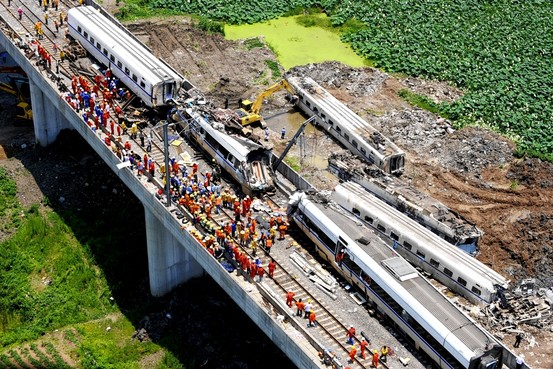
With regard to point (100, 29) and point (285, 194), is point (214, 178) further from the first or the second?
point (100, 29)

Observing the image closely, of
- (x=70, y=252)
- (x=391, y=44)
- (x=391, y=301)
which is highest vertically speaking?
(x=391, y=301)

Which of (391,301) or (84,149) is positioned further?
(84,149)

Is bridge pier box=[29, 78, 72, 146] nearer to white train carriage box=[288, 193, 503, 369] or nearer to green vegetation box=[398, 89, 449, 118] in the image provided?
white train carriage box=[288, 193, 503, 369]

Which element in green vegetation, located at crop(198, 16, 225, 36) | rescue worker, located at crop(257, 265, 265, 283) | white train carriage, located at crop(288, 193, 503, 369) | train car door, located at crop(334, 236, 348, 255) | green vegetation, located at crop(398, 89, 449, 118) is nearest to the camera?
white train carriage, located at crop(288, 193, 503, 369)

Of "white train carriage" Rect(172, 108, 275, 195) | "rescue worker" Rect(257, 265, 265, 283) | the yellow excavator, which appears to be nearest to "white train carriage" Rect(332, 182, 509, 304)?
"white train carriage" Rect(172, 108, 275, 195)

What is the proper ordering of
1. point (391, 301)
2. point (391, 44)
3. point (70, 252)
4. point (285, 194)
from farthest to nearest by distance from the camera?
point (391, 44), point (70, 252), point (285, 194), point (391, 301)

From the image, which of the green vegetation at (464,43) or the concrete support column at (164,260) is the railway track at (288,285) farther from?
the green vegetation at (464,43)

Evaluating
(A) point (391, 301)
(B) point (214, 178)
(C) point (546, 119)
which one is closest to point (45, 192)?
(B) point (214, 178)

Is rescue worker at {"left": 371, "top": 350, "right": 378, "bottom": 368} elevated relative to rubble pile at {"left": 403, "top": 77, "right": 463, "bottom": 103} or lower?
elevated
